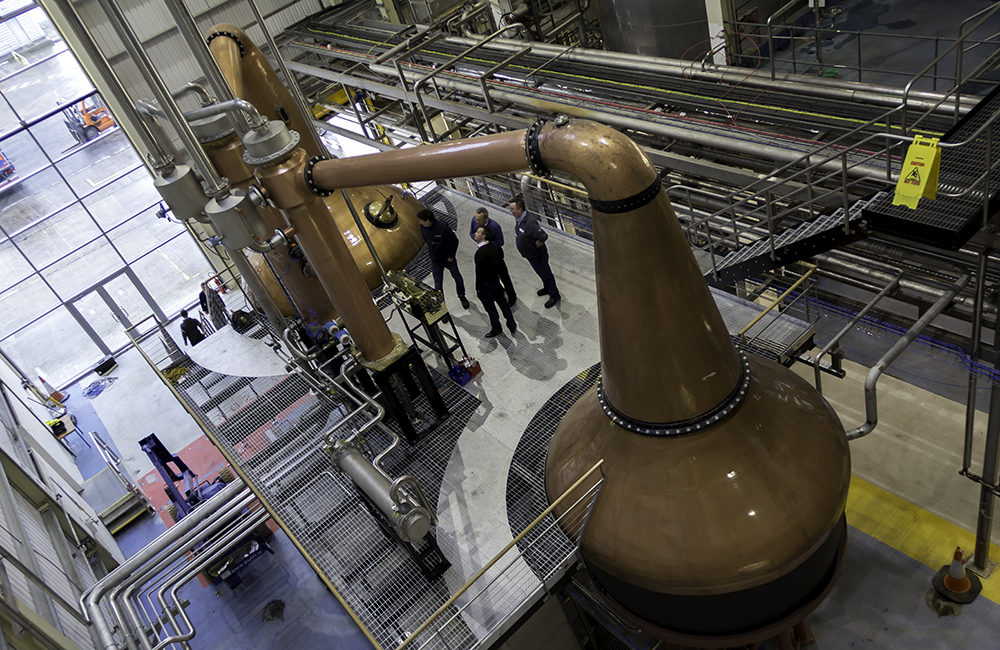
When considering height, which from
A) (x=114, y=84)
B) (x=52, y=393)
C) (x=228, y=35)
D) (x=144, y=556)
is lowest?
(x=52, y=393)

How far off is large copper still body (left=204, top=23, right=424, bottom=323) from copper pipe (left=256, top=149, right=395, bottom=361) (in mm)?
214

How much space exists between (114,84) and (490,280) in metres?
4.12

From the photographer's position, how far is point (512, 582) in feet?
20.7

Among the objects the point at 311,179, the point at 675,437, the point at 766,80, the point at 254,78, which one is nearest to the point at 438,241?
the point at 311,179

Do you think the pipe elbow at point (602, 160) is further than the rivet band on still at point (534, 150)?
No

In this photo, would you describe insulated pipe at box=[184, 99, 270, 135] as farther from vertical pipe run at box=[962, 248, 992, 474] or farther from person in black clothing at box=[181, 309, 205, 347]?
vertical pipe run at box=[962, 248, 992, 474]

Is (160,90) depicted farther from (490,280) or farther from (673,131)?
(673,131)

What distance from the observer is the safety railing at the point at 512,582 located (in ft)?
18.8

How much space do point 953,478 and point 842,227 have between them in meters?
4.04

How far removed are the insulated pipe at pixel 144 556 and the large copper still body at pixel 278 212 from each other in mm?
2629

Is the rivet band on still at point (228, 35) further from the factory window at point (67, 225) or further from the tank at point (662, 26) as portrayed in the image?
the tank at point (662, 26)

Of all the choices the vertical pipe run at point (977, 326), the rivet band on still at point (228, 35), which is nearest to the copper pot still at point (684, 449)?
the vertical pipe run at point (977, 326)

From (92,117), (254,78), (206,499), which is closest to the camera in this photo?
(254,78)

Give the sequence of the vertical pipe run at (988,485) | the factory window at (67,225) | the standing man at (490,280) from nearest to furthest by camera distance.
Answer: the vertical pipe run at (988,485) → the standing man at (490,280) → the factory window at (67,225)
